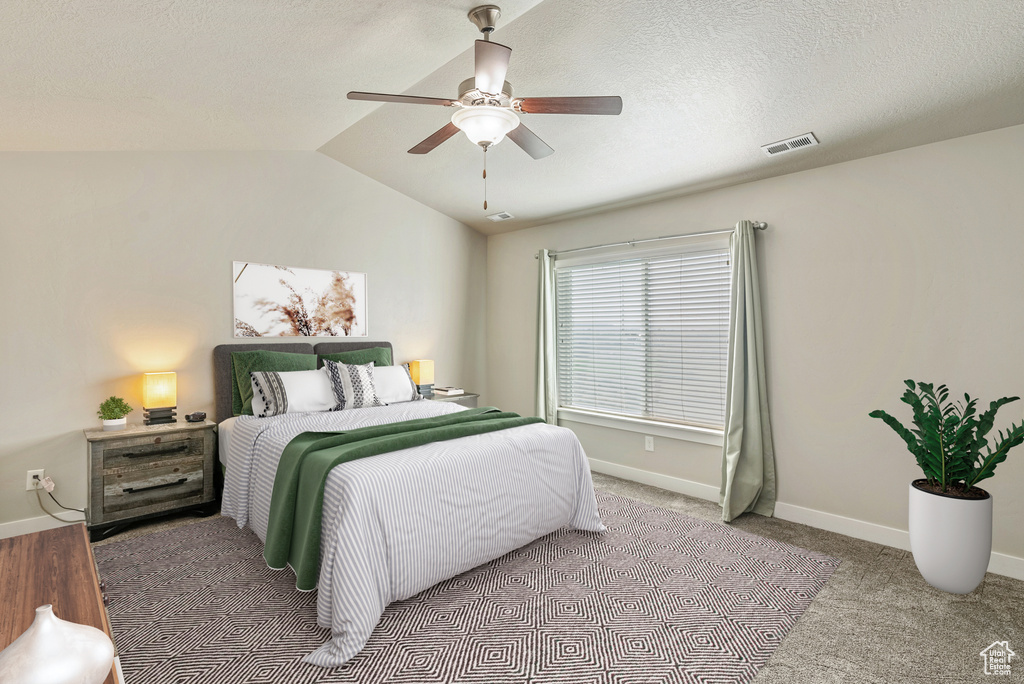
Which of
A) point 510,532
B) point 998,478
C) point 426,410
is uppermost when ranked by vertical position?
point 426,410

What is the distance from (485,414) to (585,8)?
2305mm

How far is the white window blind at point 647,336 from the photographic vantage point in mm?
3859

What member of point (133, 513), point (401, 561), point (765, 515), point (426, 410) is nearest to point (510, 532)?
point (401, 561)

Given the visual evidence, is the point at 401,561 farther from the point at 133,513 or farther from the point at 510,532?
the point at 133,513

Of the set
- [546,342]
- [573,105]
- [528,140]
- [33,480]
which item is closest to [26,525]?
[33,480]

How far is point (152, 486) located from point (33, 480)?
26.2 inches

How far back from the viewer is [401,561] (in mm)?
2262

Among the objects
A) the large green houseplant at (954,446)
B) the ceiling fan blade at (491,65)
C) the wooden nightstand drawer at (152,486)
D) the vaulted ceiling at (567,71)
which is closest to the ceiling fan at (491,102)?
the ceiling fan blade at (491,65)

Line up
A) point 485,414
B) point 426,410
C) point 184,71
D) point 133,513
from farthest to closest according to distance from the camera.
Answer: point 426,410 < point 485,414 < point 133,513 < point 184,71

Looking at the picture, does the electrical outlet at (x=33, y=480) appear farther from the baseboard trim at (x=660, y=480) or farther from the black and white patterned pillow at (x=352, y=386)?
the baseboard trim at (x=660, y=480)

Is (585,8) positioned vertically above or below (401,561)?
above

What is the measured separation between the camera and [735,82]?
8.48 ft

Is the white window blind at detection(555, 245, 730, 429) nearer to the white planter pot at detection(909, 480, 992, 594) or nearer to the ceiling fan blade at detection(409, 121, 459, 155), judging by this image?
the white planter pot at detection(909, 480, 992, 594)

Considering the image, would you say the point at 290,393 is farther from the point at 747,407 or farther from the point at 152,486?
the point at 747,407
